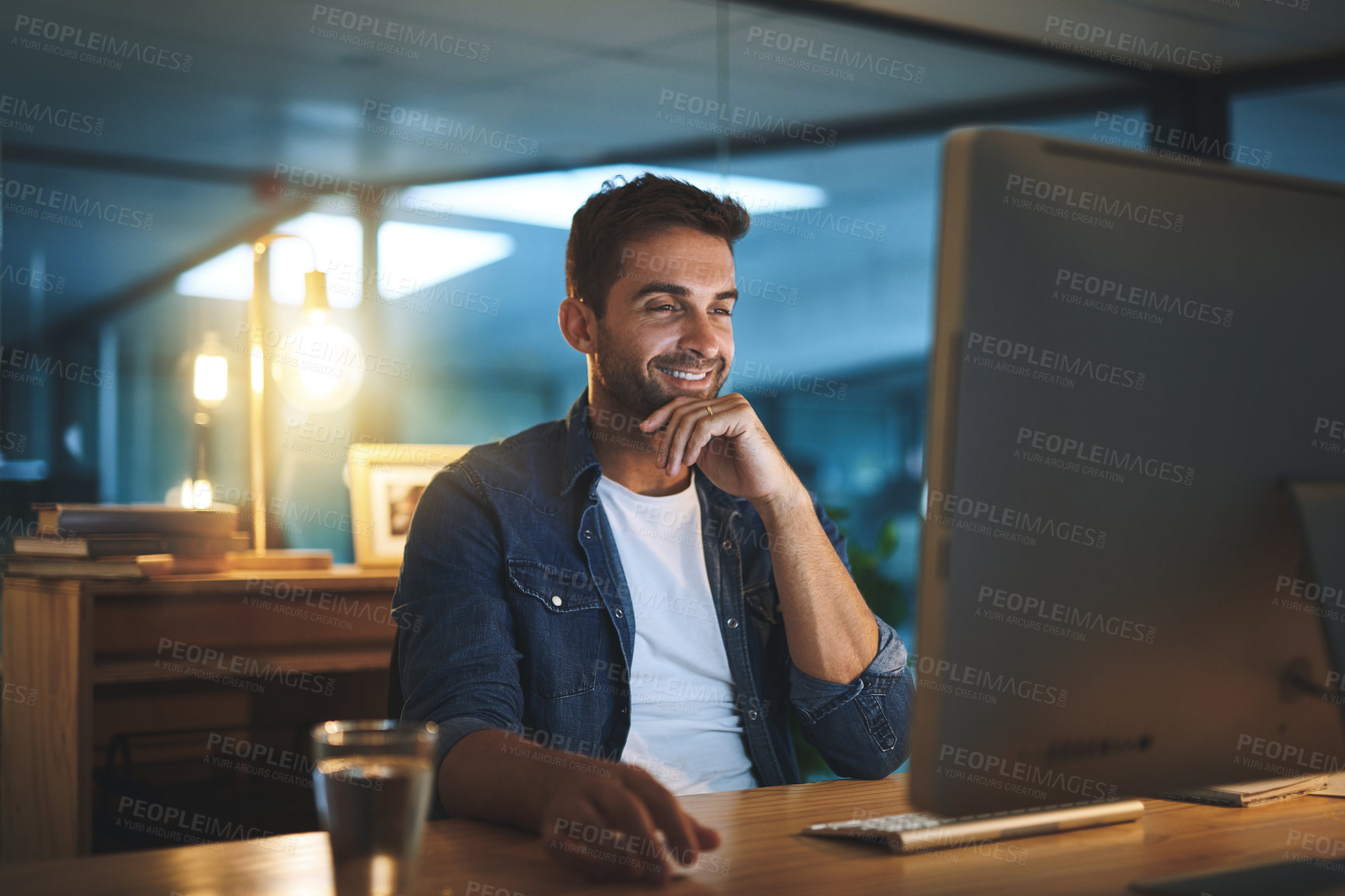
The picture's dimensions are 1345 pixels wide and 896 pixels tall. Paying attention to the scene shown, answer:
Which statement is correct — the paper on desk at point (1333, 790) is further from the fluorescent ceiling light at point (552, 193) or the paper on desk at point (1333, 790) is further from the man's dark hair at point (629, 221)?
the fluorescent ceiling light at point (552, 193)

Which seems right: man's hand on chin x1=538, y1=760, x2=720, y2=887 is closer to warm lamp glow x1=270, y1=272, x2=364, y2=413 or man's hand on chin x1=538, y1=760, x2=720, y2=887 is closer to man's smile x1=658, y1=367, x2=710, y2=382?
man's smile x1=658, y1=367, x2=710, y2=382

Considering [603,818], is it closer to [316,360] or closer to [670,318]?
[670,318]

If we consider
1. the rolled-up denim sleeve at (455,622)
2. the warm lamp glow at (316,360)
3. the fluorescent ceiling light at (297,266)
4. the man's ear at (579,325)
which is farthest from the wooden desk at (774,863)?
the fluorescent ceiling light at (297,266)

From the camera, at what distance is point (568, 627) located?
4.62ft

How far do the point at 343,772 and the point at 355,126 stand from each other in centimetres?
261

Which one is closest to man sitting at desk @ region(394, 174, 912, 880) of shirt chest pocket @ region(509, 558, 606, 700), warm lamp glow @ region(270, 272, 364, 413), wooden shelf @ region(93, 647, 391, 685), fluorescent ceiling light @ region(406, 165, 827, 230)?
shirt chest pocket @ region(509, 558, 606, 700)

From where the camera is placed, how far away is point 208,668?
2.38 metres

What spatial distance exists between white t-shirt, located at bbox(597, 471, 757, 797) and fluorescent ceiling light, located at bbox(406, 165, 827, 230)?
1.55 m

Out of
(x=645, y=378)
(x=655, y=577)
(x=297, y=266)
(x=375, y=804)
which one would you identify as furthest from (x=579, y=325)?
(x=297, y=266)

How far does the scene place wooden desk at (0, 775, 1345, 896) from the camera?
2.42ft

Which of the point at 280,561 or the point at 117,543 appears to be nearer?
the point at 117,543

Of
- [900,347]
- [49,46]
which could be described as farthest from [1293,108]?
[49,46]

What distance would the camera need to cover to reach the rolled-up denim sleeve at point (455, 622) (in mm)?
1183

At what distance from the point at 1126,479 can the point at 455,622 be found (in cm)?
80
